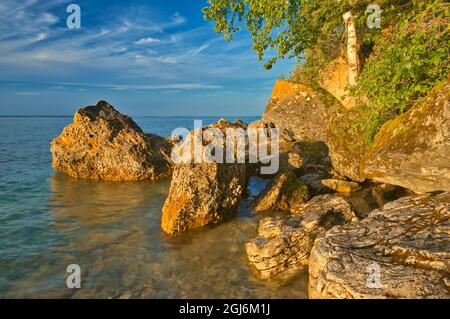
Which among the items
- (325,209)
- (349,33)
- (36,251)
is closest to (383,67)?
(325,209)

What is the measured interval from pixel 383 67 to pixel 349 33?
590 cm

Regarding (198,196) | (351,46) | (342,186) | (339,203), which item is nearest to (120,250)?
(198,196)

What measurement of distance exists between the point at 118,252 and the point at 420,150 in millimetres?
8948

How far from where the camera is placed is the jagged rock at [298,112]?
23.0 meters

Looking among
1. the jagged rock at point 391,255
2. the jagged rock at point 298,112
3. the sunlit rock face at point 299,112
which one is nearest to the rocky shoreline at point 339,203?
Result: the jagged rock at point 391,255

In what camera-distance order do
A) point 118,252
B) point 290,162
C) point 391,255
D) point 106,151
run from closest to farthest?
point 391,255, point 118,252, point 290,162, point 106,151

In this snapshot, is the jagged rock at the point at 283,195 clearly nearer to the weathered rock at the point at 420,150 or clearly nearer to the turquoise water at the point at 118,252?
the turquoise water at the point at 118,252

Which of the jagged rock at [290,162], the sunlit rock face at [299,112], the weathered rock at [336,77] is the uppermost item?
the weathered rock at [336,77]

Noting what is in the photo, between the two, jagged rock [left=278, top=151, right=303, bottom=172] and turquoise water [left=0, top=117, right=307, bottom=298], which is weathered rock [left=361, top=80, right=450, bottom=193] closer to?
turquoise water [left=0, top=117, right=307, bottom=298]

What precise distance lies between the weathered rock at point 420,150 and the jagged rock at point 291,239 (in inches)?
67.0

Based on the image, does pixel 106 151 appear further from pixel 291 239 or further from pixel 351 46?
pixel 291 239

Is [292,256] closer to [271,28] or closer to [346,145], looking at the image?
[346,145]

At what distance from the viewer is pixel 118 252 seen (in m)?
10.7
